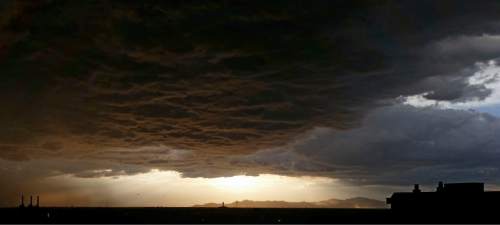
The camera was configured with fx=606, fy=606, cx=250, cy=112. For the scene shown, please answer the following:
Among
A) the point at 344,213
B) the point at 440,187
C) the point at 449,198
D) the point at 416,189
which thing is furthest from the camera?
the point at 344,213

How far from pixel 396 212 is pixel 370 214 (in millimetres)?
70177

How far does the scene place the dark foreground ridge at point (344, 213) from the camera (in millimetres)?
87062

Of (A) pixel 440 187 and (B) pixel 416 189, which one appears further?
(B) pixel 416 189

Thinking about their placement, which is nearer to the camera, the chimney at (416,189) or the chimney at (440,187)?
the chimney at (440,187)

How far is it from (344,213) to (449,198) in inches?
3273

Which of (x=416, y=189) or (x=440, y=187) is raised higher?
(x=440, y=187)

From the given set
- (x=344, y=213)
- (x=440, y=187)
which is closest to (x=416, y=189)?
(x=440, y=187)

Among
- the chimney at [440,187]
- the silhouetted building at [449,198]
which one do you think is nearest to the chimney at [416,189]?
the silhouetted building at [449,198]

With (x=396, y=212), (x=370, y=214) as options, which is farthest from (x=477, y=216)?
(x=370, y=214)

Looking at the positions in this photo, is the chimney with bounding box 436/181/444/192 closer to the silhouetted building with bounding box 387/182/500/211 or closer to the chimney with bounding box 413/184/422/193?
the silhouetted building with bounding box 387/182/500/211

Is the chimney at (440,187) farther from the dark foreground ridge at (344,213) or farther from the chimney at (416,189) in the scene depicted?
the chimney at (416,189)

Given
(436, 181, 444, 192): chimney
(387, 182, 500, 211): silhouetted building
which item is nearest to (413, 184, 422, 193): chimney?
(387, 182, 500, 211): silhouetted building

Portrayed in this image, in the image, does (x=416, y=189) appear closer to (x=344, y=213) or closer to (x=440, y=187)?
(x=440, y=187)

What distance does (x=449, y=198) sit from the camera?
89.2 m
